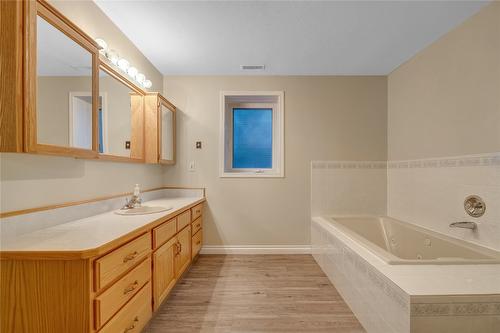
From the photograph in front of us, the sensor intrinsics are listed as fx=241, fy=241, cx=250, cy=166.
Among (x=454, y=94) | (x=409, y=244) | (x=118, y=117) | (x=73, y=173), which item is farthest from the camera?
(x=409, y=244)

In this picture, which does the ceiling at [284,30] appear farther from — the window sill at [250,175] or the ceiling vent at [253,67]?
the window sill at [250,175]

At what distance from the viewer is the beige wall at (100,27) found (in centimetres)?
147

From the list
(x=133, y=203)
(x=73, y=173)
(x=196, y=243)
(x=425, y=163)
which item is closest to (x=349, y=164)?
(x=425, y=163)

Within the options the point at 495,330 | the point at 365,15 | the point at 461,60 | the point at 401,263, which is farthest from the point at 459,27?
the point at 495,330

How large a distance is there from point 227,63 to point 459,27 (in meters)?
2.05

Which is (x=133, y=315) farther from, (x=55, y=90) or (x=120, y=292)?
(x=55, y=90)

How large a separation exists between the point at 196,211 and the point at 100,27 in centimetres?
182

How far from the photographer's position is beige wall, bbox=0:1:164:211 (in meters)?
1.12

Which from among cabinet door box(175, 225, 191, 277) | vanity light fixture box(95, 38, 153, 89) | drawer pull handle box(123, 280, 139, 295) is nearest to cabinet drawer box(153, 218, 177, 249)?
cabinet door box(175, 225, 191, 277)

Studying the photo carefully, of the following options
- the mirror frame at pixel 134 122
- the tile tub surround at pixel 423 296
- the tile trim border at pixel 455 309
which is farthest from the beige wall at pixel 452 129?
the mirror frame at pixel 134 122

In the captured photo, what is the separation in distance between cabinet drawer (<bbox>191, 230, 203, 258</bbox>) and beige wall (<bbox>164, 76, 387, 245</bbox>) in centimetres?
20

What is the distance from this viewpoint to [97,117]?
4.85 ft

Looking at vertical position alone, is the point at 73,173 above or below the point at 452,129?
below

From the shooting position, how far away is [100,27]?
5.77 feet
